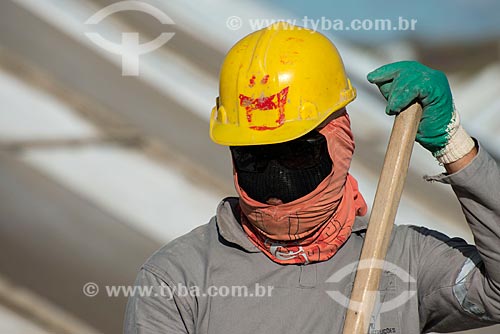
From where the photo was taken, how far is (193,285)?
250 cm

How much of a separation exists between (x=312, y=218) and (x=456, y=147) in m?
0.42

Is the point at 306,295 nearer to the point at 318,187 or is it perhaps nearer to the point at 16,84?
the point at 318,187

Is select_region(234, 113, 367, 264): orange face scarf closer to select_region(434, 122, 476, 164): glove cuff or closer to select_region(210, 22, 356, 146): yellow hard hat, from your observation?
select_region(210, 22, 356, 146): yellow hard hat

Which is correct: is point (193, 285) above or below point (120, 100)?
below

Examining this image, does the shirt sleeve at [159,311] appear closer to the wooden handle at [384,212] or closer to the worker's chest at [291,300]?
the worker's chest at [291,300]

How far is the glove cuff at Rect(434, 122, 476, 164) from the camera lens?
2340 mm

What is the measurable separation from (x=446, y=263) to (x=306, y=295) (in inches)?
14.8

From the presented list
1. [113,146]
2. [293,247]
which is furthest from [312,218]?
[113,146]

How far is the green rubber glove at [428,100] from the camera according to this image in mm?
2338

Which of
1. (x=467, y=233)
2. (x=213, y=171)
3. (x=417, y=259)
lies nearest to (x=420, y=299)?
(x=417, y=259)

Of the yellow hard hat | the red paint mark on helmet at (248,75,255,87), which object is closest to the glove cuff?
the yellow hard hat

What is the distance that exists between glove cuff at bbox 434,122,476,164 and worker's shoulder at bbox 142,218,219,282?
676 millimetres
